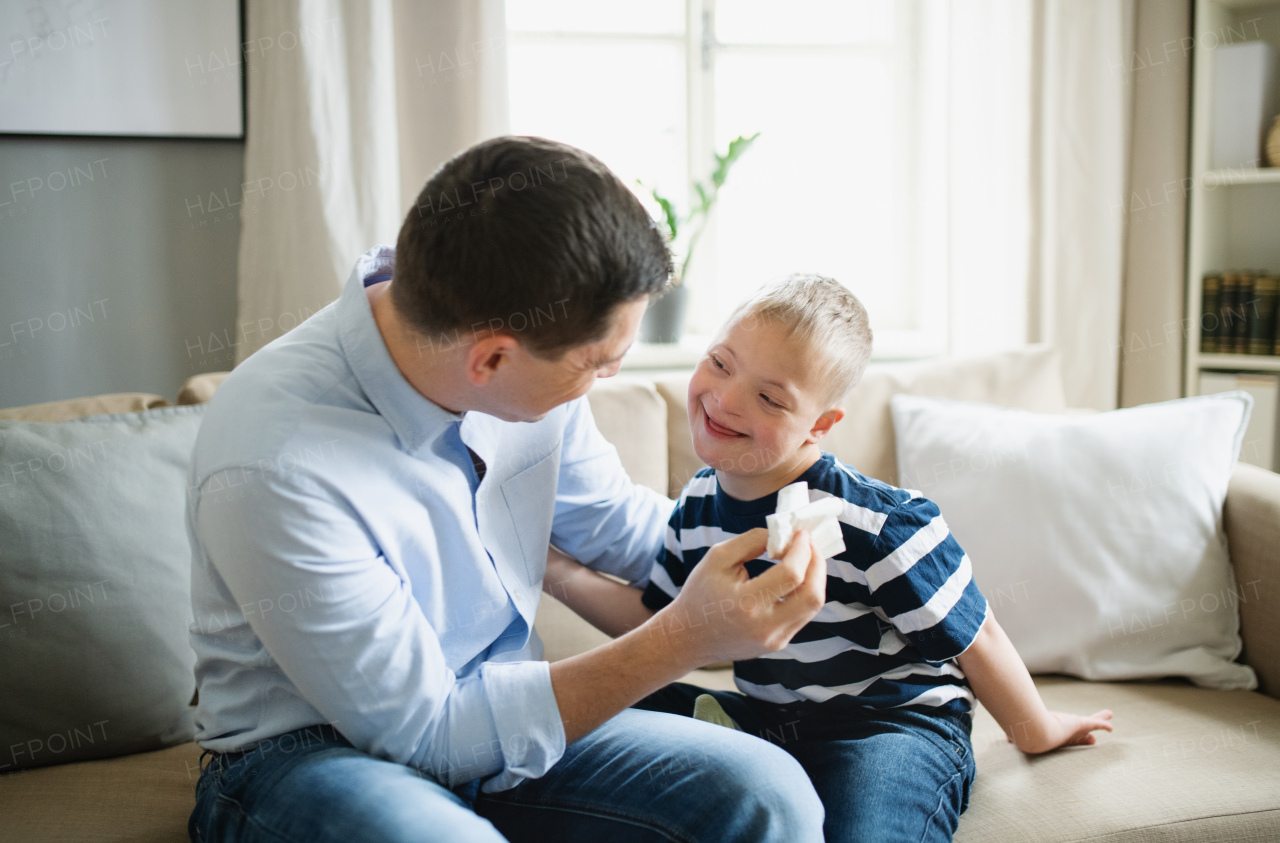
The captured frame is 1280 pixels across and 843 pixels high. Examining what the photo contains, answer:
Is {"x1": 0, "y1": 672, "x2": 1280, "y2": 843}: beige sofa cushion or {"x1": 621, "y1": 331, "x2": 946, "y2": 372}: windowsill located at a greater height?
{"x1": 621, "y1": 331, "x2": 946, "y2": 372}: windowsill

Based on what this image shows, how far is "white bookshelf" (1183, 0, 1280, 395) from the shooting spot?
93.0 inches

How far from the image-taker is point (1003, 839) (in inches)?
44.8

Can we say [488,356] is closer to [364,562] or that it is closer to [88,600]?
[364,562]

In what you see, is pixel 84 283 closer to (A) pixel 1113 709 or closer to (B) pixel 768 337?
(B) pixel 768 337

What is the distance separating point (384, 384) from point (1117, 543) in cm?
121

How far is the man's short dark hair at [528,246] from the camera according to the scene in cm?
87

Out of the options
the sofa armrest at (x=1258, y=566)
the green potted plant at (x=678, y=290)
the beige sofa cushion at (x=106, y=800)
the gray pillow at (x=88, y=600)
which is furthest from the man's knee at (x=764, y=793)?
the green potted plant at (x=678, y=290)

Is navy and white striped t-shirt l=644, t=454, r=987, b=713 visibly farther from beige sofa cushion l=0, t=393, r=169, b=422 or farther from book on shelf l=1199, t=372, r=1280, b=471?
book on shelf l=1199, t=372, r=1280, b=471

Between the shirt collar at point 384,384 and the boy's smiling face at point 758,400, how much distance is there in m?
0.33

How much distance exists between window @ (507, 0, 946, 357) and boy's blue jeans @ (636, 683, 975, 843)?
1536 millimetres

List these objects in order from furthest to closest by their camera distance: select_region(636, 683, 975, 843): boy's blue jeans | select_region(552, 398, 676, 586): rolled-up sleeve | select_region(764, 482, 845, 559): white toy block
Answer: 1. select_region(552, 398, 676, 586): rolled-up sleeve
2. select_region(636, 683, 975, 843): boy's blue jeans
3. select_region(764, 482, 845, 559): white toy block

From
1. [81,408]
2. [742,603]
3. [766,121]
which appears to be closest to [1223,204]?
[766,121]

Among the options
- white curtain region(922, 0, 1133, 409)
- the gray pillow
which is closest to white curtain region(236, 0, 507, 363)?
the gray pillow

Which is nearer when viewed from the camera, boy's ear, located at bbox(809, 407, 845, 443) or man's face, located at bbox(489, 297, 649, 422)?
man's face, located at bbox(489, 297, 649, 422)
